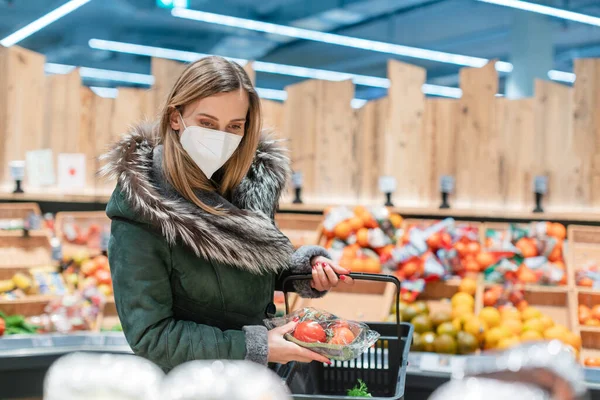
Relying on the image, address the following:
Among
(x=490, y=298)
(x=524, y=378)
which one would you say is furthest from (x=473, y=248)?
(x=524, y=378)

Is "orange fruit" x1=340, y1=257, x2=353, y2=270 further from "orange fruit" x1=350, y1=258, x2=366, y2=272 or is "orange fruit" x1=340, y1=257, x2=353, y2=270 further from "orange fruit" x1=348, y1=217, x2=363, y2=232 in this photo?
"orange fruit" x1=348, y1=217, x2=363, y2=232

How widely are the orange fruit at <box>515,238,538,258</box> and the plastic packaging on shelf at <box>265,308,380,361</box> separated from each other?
2611mm

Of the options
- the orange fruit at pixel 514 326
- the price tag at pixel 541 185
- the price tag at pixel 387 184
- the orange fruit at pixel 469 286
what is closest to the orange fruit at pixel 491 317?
the orange fruit at pixel 514 326

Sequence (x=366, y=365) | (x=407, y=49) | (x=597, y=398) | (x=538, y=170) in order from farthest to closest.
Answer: (x=407, y=49), (x=538, y=170), (x=597, y=398), (x=366, y=365)

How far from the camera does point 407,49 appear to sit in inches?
401

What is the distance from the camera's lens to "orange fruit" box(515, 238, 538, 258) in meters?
3.97

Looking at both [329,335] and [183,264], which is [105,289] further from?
[329,335]

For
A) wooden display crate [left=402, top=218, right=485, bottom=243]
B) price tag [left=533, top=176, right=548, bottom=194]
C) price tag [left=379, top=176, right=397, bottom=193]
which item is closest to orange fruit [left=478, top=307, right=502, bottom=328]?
wooden display crate [left=402, top=218, right=485, bottom=243]

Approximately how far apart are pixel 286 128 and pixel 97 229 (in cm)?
151

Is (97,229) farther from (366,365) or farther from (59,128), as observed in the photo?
(366,365)

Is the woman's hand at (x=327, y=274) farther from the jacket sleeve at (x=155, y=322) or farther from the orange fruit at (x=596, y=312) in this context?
the orange fruit at (x=596, y=312)

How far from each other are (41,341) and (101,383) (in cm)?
274

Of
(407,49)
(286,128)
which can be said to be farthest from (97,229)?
(407,49)

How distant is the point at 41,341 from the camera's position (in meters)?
3.18
